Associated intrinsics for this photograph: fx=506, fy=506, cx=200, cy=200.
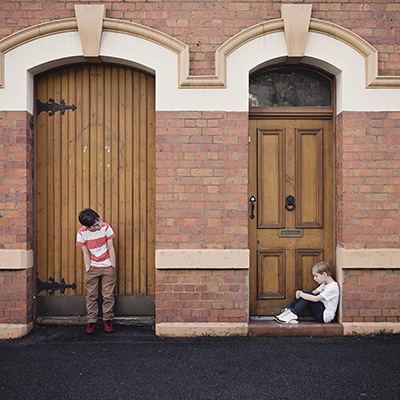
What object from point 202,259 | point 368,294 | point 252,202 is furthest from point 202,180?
point 368,294

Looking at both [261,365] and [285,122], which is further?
[285,122]

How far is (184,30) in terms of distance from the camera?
593 cm

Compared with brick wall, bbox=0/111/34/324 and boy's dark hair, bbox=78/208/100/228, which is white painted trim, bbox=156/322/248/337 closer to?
boy's dark hair, bbox=78/208/100/228

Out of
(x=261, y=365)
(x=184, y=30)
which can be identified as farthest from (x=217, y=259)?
(x=184, y=30)

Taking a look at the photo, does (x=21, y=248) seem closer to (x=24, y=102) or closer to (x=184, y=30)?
(x=24, y=102)

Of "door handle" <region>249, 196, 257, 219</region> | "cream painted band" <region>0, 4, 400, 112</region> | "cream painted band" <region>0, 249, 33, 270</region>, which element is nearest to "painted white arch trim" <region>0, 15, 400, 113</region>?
"cream painted band" <region>0, 4, 400, 112</region>

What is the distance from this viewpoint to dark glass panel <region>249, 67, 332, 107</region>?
6285 millimetres

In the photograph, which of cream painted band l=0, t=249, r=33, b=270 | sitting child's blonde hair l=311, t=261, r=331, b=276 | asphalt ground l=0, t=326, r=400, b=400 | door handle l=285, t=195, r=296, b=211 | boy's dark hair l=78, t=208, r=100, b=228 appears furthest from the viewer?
door handle l=285, t=195, r=296, b=211

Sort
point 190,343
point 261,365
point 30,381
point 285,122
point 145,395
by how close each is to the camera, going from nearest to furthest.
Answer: point 145,395, point 30,381, point 261,365, point 190,343, point 285,122

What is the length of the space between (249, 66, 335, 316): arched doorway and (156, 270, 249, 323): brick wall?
393 mm

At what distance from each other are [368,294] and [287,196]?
1493 millimetres

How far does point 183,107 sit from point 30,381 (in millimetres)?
3316

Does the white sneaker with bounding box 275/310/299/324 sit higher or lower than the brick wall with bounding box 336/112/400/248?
lower

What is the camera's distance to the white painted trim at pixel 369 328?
19.4 ft
